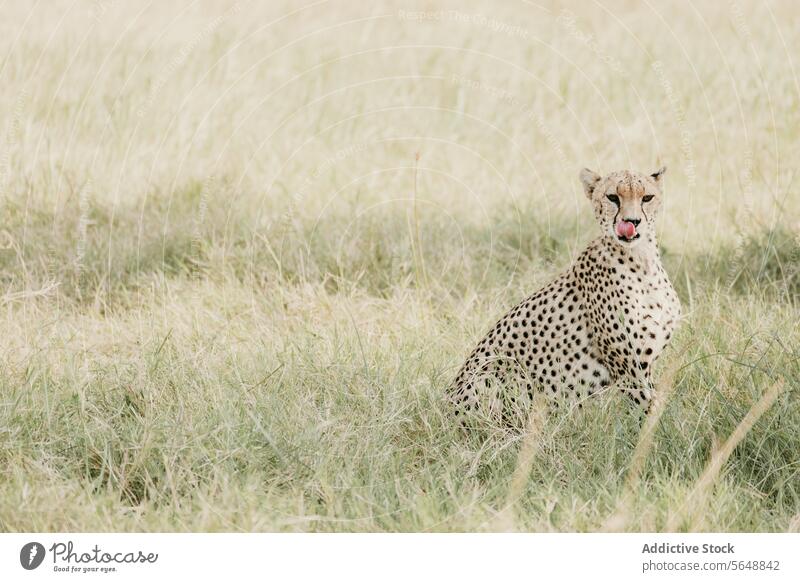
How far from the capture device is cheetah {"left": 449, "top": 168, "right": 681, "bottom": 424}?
4238 millimetres

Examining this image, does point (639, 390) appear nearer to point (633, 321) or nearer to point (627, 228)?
point (633, 321)

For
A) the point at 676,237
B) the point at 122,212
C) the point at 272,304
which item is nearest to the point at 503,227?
the point at 676,237

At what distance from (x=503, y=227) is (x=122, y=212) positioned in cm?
213

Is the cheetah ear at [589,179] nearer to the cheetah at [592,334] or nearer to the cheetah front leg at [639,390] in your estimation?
the cheetah at [592,334]

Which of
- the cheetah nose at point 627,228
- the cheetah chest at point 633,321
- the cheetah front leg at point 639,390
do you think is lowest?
the cheetah front leg at point 639,390

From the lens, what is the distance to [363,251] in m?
6.07

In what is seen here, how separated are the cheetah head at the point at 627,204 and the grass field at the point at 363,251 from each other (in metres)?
0.54
